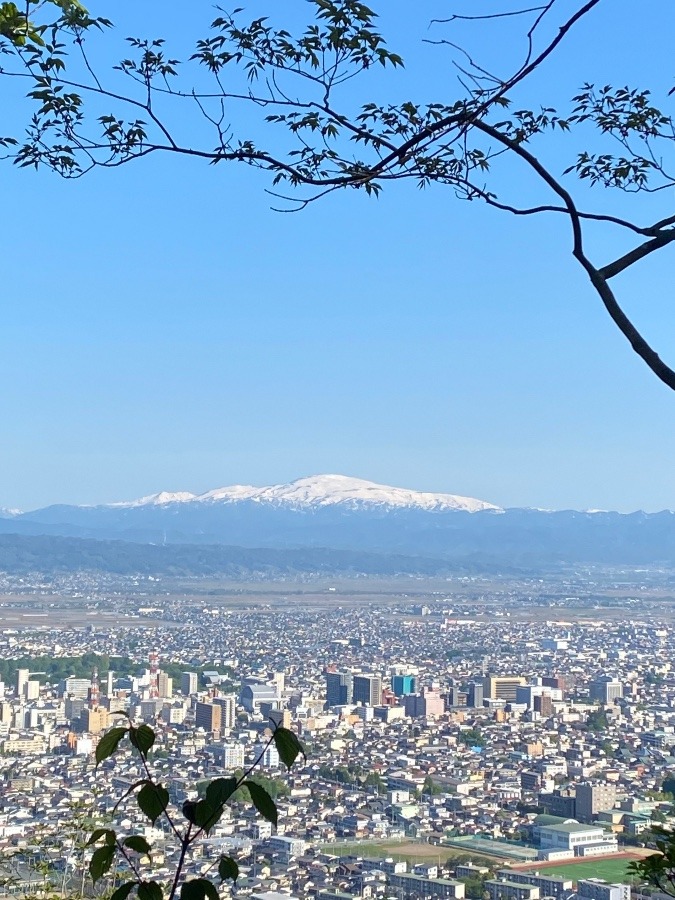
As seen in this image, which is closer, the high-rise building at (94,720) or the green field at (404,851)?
the green field at (404,851)

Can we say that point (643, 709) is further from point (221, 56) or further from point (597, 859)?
point (221, 56)

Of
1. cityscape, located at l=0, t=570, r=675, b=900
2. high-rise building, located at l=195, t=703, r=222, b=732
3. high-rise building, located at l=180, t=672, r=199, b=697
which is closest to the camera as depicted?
cityscape, located at l=0, t=570, r=675, b=900

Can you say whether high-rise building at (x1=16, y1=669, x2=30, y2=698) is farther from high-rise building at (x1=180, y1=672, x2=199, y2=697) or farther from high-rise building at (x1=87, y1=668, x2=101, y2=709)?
high-rise building at (x1=180, y1=672, x2=199, y2=697)

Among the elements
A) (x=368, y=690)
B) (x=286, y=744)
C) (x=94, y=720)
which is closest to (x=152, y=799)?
(x=286, y=744)

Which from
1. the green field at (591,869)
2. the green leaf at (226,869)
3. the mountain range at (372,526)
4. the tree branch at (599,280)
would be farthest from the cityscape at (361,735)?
the mountain range at (372,526)

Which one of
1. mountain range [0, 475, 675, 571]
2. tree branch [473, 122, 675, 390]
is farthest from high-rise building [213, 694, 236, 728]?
mountain range [0, 475, 675, 571]

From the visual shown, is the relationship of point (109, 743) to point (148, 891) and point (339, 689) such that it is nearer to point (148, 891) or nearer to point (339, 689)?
point (148, 891)

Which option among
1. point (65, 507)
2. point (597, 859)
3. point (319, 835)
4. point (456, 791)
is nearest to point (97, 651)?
point (456, 791)

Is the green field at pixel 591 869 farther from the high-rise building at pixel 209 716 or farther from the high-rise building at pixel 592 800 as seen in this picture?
the high-rise building at pixel 209 716
